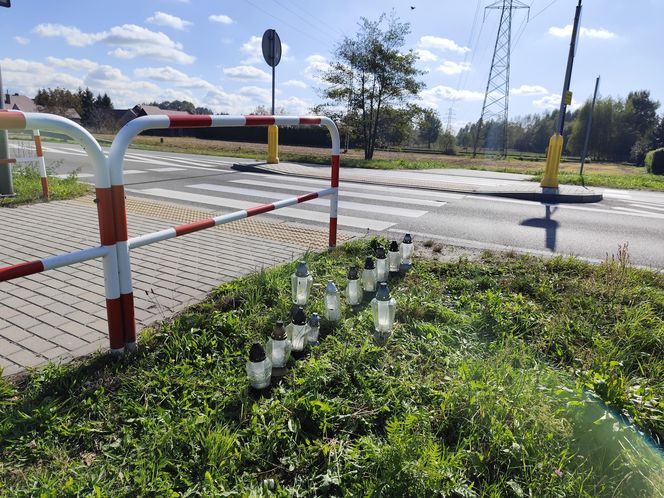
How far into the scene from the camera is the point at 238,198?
28.2 ft

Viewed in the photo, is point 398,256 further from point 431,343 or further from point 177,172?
point 177,172

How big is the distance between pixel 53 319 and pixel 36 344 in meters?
0.38

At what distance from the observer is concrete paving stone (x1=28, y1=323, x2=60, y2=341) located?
297 centimetres

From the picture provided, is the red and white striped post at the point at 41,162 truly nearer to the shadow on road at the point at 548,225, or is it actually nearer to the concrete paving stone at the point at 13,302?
the concrete paving stone at the point at 13,302

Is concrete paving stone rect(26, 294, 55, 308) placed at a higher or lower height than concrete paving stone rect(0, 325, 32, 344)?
higher

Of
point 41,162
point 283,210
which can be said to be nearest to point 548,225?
point 283,210

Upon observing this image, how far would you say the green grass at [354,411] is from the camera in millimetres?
1866

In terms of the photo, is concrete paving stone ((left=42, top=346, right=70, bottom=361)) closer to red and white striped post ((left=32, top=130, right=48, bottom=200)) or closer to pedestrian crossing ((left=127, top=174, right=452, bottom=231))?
pedestrian crossing ((left=127, top=174, right=452, bottom=231))

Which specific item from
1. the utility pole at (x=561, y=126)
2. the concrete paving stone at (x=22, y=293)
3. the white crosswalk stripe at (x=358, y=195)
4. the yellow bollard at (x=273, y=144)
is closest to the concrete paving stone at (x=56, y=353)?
the concrete paving stone at (x=22, y=293)

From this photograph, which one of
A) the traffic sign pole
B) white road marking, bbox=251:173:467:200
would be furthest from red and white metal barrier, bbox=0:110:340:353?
white road marking, bbox=251:173:467:200

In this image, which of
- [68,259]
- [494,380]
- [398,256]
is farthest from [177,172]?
[494,380]

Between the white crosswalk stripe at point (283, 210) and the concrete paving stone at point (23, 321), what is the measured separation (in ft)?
14.1

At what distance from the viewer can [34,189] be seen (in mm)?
7926

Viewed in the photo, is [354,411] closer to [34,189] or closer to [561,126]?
[34,189]
